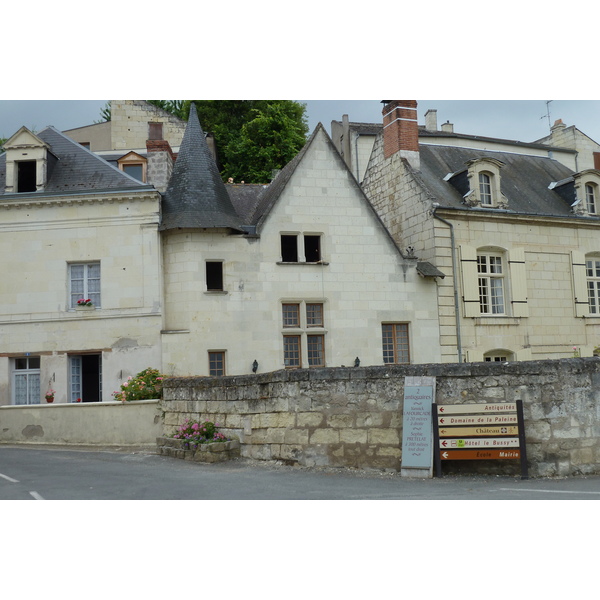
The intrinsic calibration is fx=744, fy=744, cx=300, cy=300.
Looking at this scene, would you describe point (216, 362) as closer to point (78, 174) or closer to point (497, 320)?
point (78, 174)

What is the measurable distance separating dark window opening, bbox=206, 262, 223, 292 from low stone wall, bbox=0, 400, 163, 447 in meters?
5.32

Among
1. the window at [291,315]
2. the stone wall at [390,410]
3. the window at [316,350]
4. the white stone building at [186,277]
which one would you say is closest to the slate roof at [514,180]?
the white stone building at [186,277]

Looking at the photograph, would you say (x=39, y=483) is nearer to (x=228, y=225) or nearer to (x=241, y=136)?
(x=228, y=225)

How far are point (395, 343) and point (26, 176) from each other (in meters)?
10.9

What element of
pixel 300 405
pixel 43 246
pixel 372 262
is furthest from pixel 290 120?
pixel 300 405

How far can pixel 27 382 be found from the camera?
62.1 feet

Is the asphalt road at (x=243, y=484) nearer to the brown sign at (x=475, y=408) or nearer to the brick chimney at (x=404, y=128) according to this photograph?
the brown sign at (x=475, y=408)

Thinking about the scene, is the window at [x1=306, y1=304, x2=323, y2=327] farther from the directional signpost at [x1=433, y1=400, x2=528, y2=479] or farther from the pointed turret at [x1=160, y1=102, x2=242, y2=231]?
the directional signpost at [x1=433, y1=400, x2=528, y2=479]

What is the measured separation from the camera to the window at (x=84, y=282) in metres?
19.2

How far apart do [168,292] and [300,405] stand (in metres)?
8.60

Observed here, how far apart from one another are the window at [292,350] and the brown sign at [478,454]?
945 cm

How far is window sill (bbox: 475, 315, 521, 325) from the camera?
2100 cm

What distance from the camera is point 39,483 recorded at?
10.4 meters

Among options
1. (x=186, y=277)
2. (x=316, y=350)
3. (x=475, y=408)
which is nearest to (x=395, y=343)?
(x=316, y=350)
